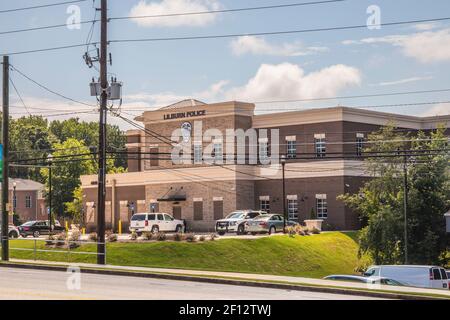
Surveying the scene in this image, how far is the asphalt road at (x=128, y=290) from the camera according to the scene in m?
22.7

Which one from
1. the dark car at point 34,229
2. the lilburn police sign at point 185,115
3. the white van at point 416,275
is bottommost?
the white van at point 416,275

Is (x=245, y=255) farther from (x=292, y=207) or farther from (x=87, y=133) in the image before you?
(x=87, y=133)

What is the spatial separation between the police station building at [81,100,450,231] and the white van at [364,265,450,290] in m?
27.9

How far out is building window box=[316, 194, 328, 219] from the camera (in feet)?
233

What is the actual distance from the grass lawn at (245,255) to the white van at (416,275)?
5246 mm

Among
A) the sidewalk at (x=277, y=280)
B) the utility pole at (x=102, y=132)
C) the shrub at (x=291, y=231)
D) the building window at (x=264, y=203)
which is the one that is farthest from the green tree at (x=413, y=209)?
the sidewalk at (x=277, y=280)

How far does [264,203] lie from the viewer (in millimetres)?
75625

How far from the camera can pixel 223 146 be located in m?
76.2

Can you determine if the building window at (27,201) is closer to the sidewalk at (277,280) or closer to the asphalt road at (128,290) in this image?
the sidewalk at (277,280)

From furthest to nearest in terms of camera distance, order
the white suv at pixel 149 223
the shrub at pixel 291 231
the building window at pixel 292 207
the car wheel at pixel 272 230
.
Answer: the building window at pixel 292 207
the white suv at pixel 149 223
the car wheel at pixel 272 230
the shrub at pixel 291 231

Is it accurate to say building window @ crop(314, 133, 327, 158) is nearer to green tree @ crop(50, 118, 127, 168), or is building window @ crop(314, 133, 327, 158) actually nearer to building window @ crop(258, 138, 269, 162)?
building window @ crop(258, 138, 269, 162)

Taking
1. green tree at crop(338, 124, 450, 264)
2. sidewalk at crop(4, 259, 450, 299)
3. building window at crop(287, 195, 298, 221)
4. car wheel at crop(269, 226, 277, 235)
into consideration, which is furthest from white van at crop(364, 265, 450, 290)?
building window at crop(287, 195, 298, 221)

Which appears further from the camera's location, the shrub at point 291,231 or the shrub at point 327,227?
the shrub at point 327,227

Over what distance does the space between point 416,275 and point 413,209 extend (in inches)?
748
